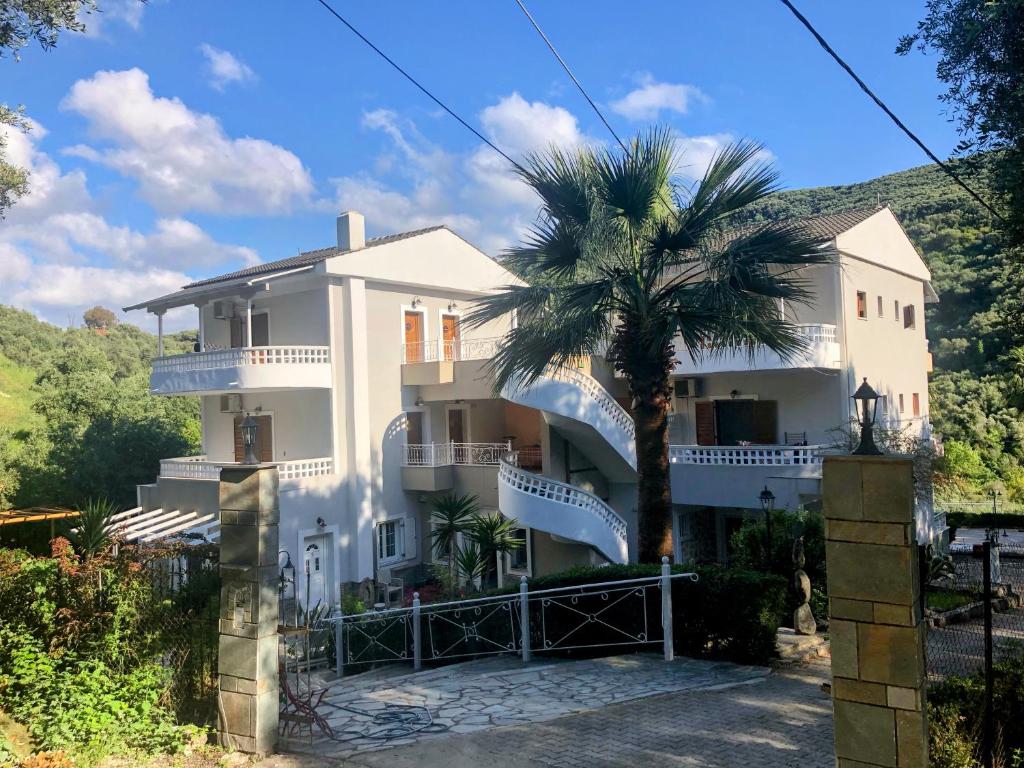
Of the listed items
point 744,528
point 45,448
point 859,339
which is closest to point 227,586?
point 744,528

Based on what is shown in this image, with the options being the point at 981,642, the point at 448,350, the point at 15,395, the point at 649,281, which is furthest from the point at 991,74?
the point at 15,395

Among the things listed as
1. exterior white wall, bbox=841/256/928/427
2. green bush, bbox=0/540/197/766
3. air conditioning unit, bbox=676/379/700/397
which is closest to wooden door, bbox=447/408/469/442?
air conditioning unit, bbox=676/379/700/397

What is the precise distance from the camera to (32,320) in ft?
206

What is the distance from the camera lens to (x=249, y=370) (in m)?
19.8

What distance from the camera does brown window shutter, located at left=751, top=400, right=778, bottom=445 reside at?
2123cm

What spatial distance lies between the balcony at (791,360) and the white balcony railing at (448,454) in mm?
5731

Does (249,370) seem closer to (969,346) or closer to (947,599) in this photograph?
(947,599)

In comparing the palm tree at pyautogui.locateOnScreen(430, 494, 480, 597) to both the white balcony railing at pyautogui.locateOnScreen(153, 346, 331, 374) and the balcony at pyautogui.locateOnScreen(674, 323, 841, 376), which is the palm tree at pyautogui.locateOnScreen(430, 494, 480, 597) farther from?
the balcony at pyautogui.locateOnScreen(674, 323, 841, 376)

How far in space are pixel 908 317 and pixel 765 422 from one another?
7864mm

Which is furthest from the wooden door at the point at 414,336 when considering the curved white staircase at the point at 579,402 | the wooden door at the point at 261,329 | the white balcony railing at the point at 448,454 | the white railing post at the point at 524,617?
the white railing post at the point at 524,617

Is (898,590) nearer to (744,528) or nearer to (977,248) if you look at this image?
(744,528)

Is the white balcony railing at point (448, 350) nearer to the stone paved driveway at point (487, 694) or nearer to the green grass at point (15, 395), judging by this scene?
the stone paved driveway at point (487, 694)

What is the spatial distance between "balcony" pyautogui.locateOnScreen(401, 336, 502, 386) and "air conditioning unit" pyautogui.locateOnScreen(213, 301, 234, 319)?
5.58 m

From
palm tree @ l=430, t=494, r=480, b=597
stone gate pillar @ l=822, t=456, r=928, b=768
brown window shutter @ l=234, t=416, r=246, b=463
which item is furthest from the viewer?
brown window shutter @ l=234, t=416, r=246, b=463
